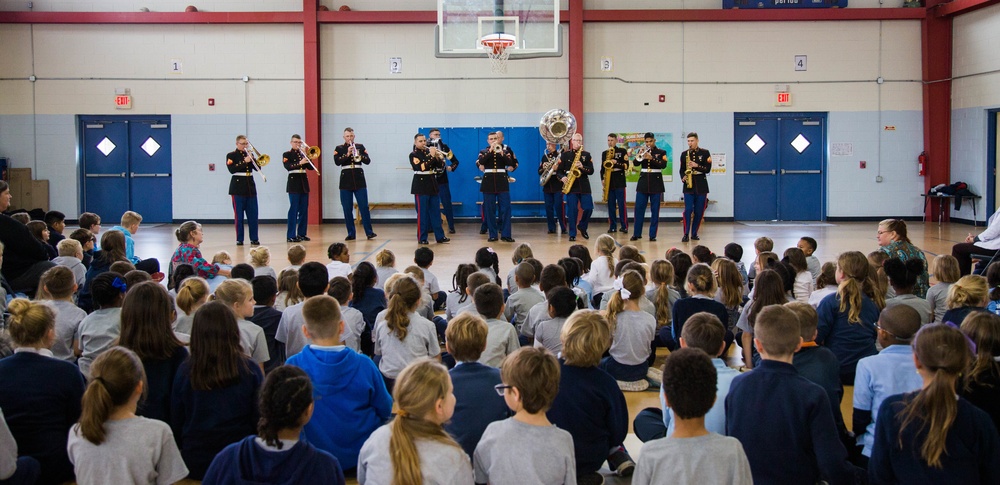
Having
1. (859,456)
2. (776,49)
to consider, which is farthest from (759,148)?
(859,456)

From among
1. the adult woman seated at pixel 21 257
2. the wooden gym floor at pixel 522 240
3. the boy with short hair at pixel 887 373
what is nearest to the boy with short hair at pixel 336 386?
the boy with short hair at pixel 887 373

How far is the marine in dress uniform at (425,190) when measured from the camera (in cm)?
1341

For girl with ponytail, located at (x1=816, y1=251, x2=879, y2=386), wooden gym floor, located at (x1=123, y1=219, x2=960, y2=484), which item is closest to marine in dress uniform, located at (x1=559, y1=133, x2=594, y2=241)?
wooden gym floor, located at (x1=123, y1=219, x2=960, y2=484)

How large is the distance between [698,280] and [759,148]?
12.6 m

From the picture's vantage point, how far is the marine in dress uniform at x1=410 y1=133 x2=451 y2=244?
13.4 m

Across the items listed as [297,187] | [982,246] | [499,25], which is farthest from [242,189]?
[982,246]

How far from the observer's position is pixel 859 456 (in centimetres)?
390

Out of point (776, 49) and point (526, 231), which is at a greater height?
point (776, 49)

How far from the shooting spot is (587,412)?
368cm

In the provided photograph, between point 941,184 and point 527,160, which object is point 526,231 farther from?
point 941,184

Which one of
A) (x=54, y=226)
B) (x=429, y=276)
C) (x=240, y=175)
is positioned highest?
(x=240, y=175)

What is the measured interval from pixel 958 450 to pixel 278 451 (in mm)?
2251

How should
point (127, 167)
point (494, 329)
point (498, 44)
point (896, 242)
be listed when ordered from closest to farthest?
point (494, 329) < point (896, 242) < point (498, 44) < point (127, 167)

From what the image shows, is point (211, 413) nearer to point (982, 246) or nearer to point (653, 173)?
point (982, 246)
